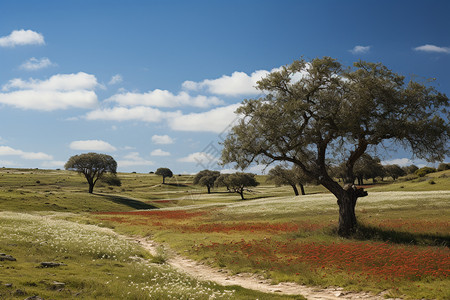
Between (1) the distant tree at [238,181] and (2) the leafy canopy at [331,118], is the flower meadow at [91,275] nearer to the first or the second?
(2) the leafy canopy at [331,118]

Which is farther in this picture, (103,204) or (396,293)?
(103,204)

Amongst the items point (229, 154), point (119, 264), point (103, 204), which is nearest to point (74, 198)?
point (103, 204)

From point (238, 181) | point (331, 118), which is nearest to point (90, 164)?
point (238, 181)

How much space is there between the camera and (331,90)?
27.5 meters

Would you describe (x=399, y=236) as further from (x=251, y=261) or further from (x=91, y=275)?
(x=91, y=275)

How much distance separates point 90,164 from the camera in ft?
346

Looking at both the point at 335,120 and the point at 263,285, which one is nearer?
the point at 263,285

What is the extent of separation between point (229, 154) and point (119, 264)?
15.3 meters

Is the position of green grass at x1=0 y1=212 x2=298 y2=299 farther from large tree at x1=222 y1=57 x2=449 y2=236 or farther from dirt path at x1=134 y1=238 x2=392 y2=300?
large tree at x1=222 y1=57 x2=449 y2=236

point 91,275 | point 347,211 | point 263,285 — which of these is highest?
point 347,211

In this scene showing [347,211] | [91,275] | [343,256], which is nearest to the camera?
[91,275]

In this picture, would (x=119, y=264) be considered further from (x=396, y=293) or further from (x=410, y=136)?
(x=410, y=136)

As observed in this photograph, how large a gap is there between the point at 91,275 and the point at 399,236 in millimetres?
22157

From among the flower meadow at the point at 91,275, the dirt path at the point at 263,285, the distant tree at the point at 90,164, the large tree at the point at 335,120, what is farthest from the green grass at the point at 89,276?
the distant tree at the point at 90,164
